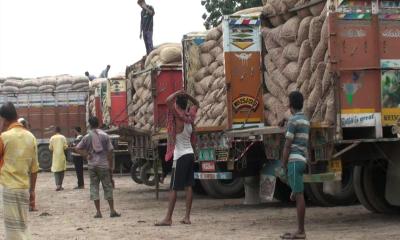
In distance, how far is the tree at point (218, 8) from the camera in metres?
31.0

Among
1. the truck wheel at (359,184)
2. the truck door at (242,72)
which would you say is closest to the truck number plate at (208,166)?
the truck door at (242,72)

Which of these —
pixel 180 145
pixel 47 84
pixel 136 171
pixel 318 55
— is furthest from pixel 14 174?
pixel 47 84

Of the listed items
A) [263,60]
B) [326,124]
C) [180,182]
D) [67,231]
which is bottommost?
[67,231]

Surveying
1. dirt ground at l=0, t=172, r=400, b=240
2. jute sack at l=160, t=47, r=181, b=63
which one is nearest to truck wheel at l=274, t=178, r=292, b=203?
dirt ground at l=0, t=172, r=400, b=240

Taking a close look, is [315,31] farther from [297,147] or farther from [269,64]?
[269,64]

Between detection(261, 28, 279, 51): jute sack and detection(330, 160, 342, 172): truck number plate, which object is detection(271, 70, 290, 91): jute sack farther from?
detection(330, 160, 342, 172): truck number plate

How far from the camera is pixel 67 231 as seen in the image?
9.82m

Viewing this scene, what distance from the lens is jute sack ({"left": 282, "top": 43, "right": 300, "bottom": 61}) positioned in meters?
9.52

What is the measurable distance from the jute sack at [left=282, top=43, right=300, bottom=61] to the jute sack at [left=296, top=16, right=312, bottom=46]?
0.50 feet

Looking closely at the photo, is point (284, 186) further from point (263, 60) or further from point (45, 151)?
point (45, 151)

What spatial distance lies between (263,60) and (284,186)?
2.44 metres

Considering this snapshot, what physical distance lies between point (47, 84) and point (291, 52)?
71.8ft

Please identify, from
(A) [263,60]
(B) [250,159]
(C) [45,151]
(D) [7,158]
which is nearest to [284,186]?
(B) [250,159]

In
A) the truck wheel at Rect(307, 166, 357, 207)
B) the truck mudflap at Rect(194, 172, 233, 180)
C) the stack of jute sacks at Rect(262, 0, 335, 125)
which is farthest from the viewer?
the truck mudflap at Rect(194, 172, 233, 180)
